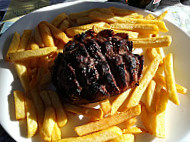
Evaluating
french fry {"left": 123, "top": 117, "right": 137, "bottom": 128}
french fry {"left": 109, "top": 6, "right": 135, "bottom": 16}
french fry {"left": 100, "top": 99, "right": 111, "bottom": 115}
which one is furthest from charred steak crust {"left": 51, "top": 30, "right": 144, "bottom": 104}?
french fry {"left": 109, "top": 6, "right": 135, "bottom": 16}

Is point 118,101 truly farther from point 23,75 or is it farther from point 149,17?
point 149,17

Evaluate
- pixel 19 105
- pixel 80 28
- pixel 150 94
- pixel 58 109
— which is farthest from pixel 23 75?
pixel 150 94

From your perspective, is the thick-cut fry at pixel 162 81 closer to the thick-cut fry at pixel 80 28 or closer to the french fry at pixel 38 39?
the thick-cut fry at pixel 80 28

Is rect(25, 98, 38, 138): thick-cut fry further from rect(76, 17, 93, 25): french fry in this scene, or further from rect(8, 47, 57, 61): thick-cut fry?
rect(76, 17, 93, 25): french fry

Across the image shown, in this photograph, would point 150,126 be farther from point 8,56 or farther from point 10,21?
point 10,21

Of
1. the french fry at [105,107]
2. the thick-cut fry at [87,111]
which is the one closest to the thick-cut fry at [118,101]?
the french fry at [105,107]

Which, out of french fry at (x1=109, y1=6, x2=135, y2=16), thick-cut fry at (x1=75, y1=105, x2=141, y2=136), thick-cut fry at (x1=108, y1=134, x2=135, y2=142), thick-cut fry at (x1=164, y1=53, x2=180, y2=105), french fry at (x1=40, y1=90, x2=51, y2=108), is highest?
french fry at (x1=109, y1=6, x2=135, y2=16)
